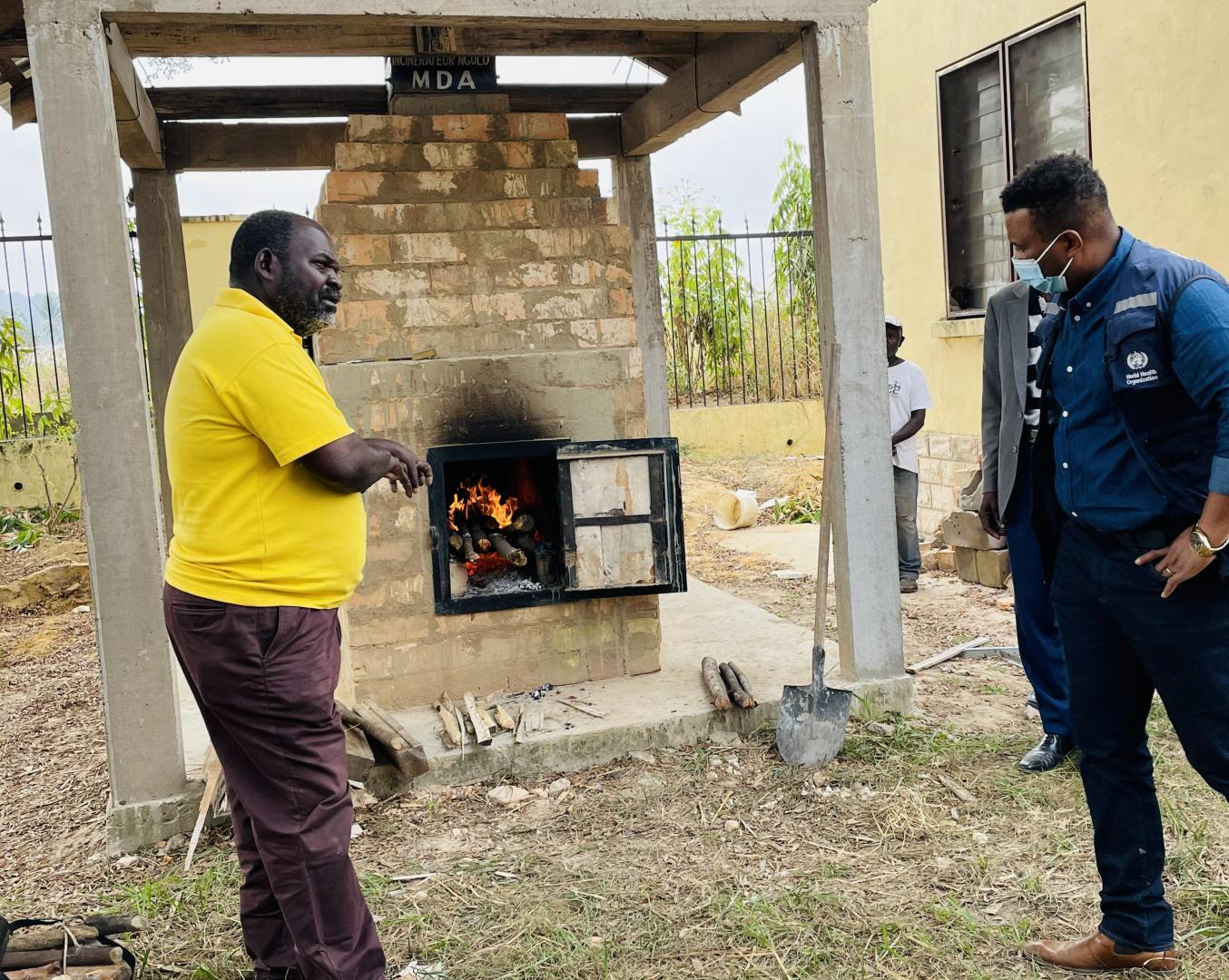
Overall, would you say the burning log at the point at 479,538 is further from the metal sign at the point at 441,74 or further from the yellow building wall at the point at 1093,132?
the yellow building wall at the point at 1093,132

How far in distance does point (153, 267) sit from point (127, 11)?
3.88m

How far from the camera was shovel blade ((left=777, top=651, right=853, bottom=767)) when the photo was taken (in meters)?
4.93

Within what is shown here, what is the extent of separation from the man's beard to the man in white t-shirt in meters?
5.69

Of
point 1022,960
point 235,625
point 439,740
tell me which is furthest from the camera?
Result: point 439,740

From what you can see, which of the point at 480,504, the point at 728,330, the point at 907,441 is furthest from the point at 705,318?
the point at 480,504

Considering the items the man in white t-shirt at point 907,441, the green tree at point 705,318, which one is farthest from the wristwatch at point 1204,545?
the green tree at point 705,318

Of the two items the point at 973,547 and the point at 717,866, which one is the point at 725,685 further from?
the point at 973,547

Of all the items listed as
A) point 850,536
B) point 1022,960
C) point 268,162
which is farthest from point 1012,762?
point 268,162

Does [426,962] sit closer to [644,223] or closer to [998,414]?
[998,414]

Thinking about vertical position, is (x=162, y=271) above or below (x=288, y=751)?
above

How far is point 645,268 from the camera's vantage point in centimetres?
874

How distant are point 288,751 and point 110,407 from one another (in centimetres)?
202

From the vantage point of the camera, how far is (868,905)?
3672 millimetres

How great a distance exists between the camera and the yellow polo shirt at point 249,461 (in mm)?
2848
